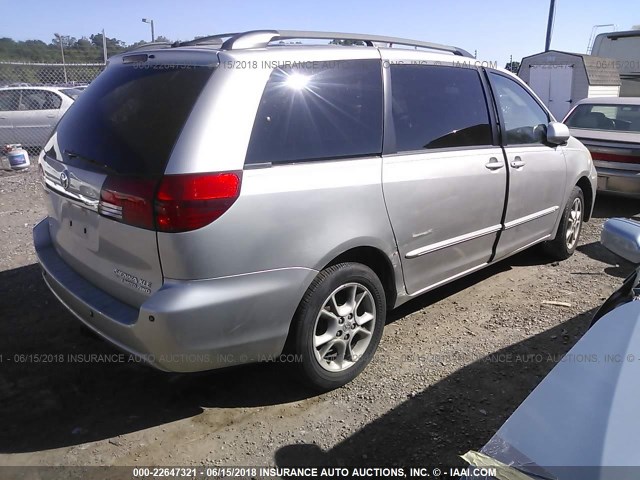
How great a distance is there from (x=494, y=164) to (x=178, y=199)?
2.43 meters

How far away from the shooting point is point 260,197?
7.92ft

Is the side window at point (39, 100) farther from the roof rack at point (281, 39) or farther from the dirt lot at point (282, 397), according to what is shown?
the roof rack at point (281, 39)

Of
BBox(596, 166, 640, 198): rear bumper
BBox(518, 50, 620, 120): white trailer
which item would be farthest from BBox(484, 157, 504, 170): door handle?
BBox(518, 50, 620, 120): white trailer

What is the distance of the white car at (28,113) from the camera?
11.3 m

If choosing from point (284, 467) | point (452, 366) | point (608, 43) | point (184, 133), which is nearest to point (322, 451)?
point (284, 467)

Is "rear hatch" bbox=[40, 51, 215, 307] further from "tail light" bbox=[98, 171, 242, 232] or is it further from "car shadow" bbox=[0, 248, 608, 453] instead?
"car shadow" bbox=[0, 248, 608, 453]

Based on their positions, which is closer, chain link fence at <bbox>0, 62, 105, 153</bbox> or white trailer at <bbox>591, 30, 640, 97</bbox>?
chain link fence at <bbox>0, 62, 105, 153</bbox>

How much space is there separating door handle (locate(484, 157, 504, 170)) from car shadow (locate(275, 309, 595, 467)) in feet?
4.14

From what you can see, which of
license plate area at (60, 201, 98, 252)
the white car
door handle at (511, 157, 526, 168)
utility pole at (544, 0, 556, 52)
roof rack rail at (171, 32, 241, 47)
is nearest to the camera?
license plate area at (60, 201, 98, 252)

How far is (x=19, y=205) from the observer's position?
6.89 meters

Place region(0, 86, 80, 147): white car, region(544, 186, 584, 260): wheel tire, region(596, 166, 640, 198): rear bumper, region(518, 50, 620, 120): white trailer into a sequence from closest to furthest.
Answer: region(544, 186, 584, 260): wheel tire → region(596, 166, 640, 198): rear bumper → region(0, 86, 80, 147): white car → region(518, 50, 620, 120): white trailer

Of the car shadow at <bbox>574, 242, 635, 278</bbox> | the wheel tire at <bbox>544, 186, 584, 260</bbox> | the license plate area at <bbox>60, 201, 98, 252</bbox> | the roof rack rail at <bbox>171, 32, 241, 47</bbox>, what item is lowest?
the car shadow at <bbox>574, 242, 635, 278</bbox>

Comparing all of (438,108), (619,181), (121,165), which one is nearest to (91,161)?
(121,165)

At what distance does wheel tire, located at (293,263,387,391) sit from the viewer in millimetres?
2721
